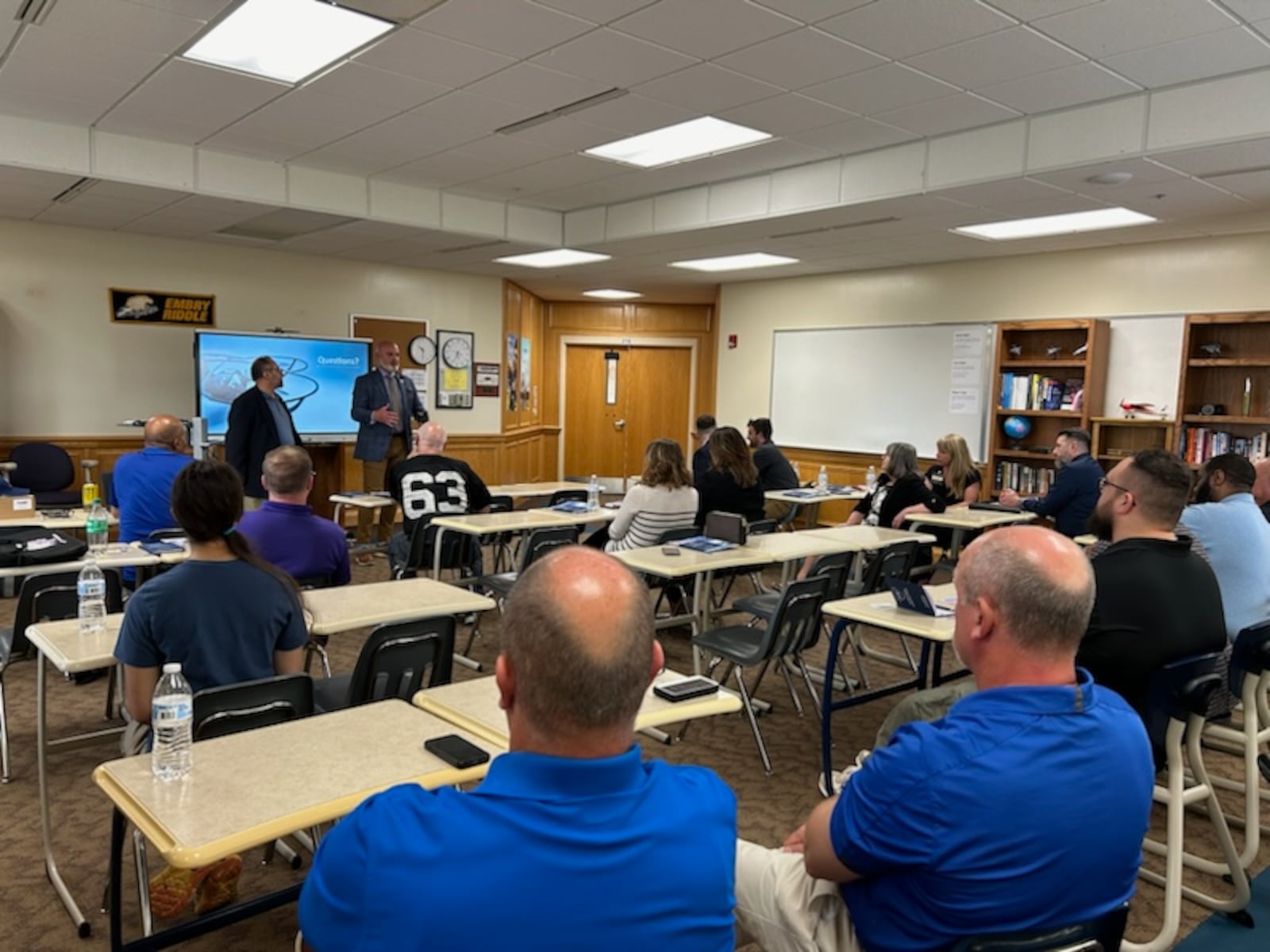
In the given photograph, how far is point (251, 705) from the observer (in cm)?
226

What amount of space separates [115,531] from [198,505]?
425 centimetres

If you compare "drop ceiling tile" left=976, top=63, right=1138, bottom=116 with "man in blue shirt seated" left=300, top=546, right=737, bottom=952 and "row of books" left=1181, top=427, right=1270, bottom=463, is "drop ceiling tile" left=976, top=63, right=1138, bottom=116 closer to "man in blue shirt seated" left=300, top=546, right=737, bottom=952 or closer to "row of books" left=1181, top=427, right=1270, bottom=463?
"row of books" left=1181, top=427, right=1270, bottom=463

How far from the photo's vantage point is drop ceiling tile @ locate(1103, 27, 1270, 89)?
4.07m

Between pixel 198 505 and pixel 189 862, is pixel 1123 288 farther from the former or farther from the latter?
pixel 189 862

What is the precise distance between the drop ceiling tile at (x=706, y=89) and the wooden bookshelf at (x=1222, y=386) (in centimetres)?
457

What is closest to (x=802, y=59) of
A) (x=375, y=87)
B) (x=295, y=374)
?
(x=375, y=87)

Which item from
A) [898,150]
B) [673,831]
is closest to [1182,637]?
[673,831]

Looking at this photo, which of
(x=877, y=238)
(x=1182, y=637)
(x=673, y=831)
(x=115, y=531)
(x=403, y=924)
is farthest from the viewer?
(x=877, y=238)

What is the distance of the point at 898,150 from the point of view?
604 cm

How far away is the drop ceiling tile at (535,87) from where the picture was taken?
465 centimetres

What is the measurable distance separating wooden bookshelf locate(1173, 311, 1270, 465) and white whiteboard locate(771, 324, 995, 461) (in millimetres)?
1745

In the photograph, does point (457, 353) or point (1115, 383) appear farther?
point (457, 353)

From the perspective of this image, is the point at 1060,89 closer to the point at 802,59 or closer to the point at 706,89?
the point at 802,59

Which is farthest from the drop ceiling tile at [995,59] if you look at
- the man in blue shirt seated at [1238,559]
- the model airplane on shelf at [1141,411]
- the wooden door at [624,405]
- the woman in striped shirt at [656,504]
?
the wooden door at [624,405]
